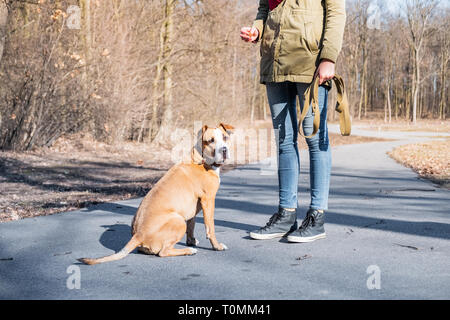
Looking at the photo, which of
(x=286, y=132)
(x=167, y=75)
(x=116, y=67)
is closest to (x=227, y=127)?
(x=286, y=132)

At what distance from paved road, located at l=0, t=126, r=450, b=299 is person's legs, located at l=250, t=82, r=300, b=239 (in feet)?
0.57

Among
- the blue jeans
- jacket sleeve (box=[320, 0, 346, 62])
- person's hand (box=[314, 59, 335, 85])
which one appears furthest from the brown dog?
jacket sleeve (box=[320, 0, 346, 62])

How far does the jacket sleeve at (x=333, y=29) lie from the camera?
3.95m

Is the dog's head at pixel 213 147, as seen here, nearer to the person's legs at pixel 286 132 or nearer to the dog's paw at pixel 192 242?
the person's legs at pixel 286 132

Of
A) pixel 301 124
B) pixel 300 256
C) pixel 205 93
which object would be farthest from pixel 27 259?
pixel 205 93

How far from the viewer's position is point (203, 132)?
4.19 meters

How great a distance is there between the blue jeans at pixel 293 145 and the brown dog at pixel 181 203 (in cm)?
50

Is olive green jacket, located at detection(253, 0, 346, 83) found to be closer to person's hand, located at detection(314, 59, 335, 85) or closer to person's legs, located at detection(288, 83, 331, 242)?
person's hand, located at detection(314, 59, 335, 85)

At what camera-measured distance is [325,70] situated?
12.9 feet

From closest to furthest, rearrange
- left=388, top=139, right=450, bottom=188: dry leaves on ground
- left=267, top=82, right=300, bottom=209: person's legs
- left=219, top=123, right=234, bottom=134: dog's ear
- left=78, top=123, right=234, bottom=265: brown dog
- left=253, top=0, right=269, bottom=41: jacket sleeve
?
left=78, top=123, right=234, bottom=265: brown dog
left=267, top=82, right=300, bottom=209: person's legs
left=219, top=123, right=234, bottom=134: dog's ear
left=253, top=0, right=269, bottom=41: jacket sleeve
left=388, top=139, right=450, bottom=188: dry leaves on ground

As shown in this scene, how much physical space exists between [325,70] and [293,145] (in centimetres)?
73

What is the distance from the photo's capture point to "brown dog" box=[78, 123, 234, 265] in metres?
3.55
